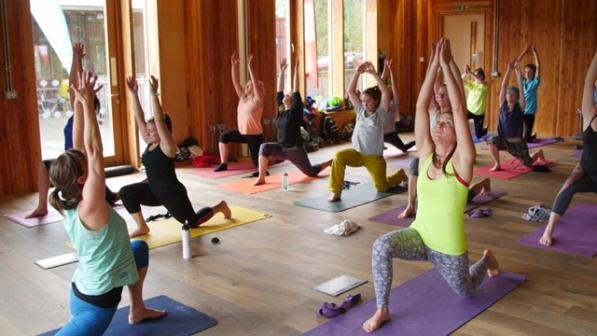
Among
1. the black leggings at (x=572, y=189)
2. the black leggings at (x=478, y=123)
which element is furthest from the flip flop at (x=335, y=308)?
the black leggings at (x=478, y=123)

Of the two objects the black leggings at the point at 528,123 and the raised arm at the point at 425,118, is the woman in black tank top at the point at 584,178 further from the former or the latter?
the black leggings at the point at 528,123

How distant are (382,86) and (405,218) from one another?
3.84 ft

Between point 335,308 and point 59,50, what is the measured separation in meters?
5.12

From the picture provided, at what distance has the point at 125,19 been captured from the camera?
24.1 feet

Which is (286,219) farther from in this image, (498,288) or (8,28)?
(8,28)

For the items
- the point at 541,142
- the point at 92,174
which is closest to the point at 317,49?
the point at 541,142

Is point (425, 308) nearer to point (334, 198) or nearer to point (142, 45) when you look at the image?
point (334, 198)

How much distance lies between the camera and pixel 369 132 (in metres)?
5.84

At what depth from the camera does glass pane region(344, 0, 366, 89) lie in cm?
1084

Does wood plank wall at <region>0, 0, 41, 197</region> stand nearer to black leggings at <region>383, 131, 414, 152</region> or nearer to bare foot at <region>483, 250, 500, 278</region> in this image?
black leggings at <region>383, 131, 414, 152</region>

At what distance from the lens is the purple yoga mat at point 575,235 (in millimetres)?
4242

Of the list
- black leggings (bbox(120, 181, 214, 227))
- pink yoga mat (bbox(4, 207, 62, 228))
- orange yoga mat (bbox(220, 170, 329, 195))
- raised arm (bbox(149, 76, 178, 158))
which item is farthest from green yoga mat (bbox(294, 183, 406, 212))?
pink yoga mat (bbox(4, 207, 62, 228))

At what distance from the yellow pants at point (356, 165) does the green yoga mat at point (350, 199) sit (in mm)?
96

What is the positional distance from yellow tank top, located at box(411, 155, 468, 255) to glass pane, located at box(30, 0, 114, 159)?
5.20 meters
